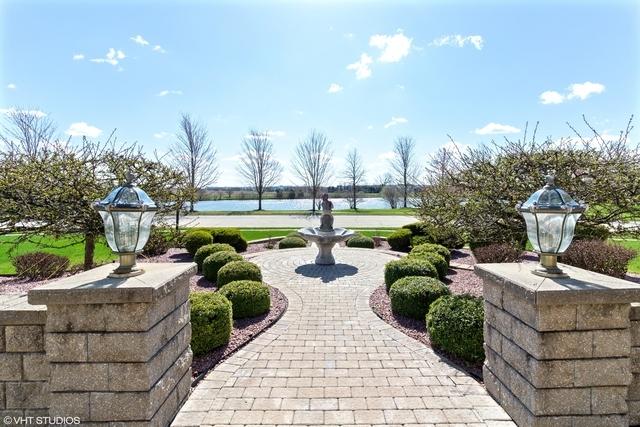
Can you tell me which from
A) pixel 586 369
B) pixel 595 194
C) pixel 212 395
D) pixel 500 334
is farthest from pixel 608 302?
pixel 595 194

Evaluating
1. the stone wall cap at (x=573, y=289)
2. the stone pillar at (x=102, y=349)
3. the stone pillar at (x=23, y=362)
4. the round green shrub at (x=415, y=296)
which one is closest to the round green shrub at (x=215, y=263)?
the round green shrub at (x=415, y=296)

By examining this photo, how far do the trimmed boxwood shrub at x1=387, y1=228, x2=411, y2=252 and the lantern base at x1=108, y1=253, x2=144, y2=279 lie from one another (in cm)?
1205

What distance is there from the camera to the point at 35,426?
2.79m

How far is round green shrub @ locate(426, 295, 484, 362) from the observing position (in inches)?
161

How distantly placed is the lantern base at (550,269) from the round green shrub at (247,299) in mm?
4330

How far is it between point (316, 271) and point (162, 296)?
6.98m

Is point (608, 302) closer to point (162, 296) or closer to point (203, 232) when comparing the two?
point (162, 296)

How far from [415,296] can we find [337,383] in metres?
2.48

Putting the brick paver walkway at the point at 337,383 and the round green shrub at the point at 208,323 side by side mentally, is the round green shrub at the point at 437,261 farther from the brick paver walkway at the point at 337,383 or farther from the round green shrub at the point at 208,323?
the round green shrub at the point at 208,323

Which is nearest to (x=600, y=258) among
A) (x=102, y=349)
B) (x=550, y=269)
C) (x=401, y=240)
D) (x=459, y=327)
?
(x=459, y=327)

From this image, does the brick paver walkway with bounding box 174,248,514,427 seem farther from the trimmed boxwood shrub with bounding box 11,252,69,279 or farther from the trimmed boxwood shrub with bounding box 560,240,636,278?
the trimmed boxwood shrub with bounding box 11,252,69,279

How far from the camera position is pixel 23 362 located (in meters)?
2.74

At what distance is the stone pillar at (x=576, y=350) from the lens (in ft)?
8.42

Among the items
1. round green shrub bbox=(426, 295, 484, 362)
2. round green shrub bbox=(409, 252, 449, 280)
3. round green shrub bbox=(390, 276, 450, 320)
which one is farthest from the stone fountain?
round green shrub bbox=(426, 295, 484, 362)
